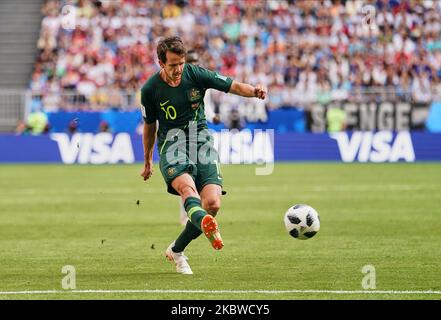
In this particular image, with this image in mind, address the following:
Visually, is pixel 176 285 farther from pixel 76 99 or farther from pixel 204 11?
pixel 204 11

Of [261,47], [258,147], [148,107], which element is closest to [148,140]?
[148,107]

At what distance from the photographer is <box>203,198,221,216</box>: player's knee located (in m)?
10.9

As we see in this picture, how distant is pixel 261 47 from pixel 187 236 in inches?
1017

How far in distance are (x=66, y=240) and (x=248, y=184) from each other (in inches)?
415

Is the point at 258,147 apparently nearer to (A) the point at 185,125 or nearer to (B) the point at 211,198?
(A) the point at 185,125

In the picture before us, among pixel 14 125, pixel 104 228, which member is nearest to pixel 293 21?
pixel 14 125

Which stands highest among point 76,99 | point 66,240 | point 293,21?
point 293,21

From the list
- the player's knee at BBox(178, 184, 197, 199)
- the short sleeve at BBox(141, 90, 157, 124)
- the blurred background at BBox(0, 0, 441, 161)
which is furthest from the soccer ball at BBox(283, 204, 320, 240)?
the blurred background at BBox(0, 0, 441, 161)

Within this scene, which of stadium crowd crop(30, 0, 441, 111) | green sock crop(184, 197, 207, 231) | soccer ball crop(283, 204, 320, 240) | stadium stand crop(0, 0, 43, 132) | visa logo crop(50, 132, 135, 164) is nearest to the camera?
green sock crop(184, 197, 207, 231)

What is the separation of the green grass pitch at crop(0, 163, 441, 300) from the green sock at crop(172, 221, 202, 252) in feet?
1.05

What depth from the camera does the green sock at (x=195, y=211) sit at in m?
10.2

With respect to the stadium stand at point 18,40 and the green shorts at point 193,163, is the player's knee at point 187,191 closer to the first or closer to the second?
the green shorts at point 193,163

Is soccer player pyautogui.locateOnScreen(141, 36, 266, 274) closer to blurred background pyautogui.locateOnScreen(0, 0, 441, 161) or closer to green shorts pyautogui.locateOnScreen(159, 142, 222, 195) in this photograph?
green shorts pyautogui.locateOnScreen(159, 142, 222, 195)

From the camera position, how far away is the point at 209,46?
1453 inches
